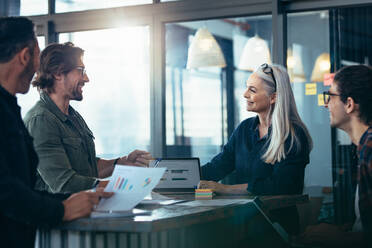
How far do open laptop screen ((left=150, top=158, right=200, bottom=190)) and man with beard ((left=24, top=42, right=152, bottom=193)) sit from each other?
0.17 meters

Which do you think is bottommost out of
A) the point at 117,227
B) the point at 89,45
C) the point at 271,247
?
the point at 271,247

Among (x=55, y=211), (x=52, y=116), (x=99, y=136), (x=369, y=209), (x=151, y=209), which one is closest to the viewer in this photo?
(x=55, y=211)

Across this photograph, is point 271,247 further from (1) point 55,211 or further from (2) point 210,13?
(2) point 210,13

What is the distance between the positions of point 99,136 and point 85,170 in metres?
2.77

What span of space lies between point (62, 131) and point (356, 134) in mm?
1465

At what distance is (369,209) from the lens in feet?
6.77

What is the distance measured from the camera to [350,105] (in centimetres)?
242

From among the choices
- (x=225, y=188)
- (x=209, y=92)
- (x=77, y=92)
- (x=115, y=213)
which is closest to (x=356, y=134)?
(x=225, y=188)

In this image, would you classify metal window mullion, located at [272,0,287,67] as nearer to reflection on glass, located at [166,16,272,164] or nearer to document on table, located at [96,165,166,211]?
document on table, located at [96,165,166,211]

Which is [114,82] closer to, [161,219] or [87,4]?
[87,4]

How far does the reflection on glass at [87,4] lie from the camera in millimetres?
5055

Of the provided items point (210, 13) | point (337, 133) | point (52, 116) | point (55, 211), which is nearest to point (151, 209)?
point (55, 211)

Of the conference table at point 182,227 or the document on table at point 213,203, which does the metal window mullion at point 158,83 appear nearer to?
the conference table at point 182,227

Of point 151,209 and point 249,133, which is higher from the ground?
point 249,133
